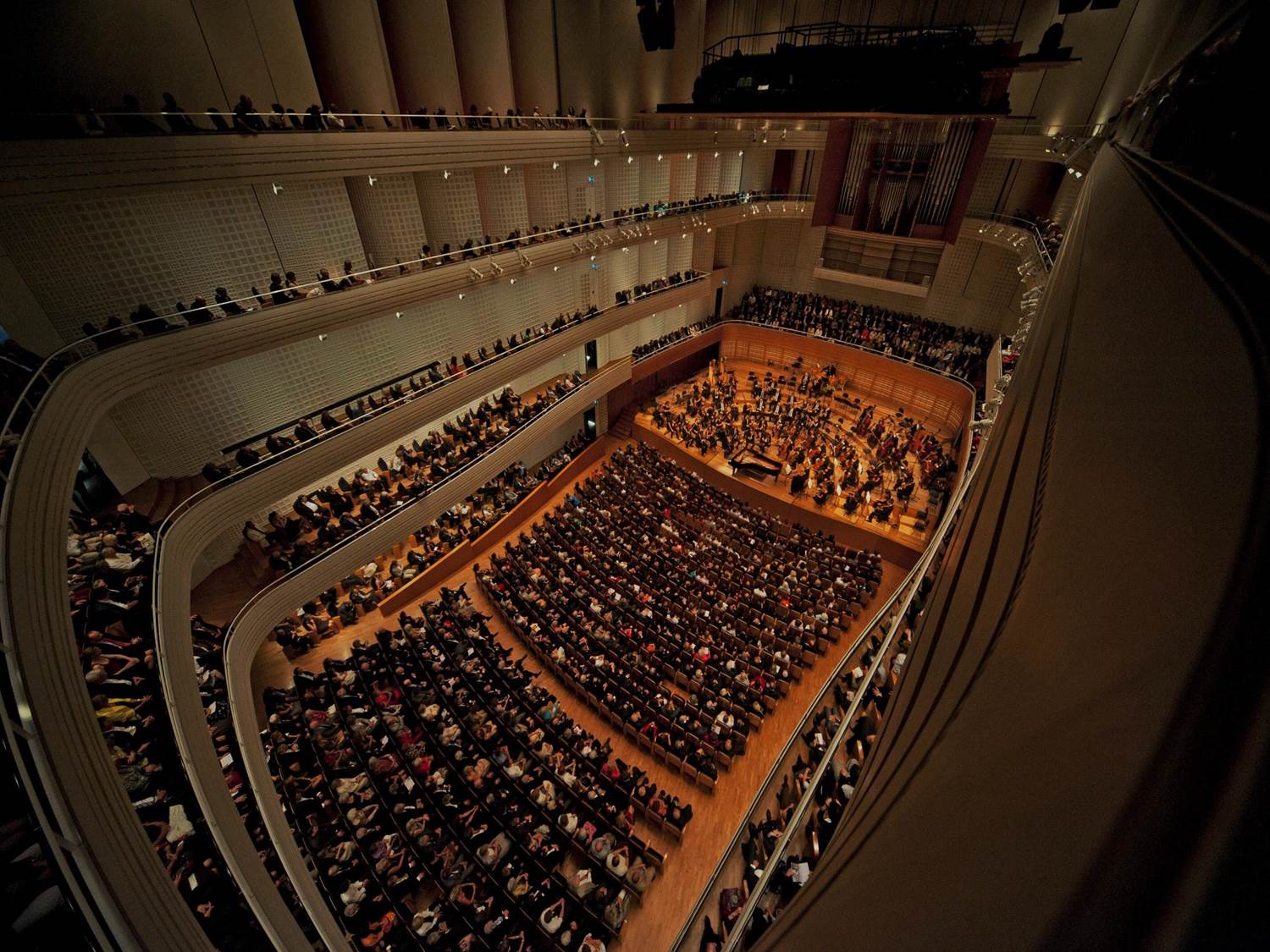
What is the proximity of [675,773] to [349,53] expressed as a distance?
1300 centimetres

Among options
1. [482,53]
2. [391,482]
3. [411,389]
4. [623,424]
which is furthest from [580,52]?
[391,482]

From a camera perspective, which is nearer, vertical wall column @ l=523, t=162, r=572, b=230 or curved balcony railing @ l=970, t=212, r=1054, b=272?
curved balcony railing @ l=970, t=212, r=1054, b=272

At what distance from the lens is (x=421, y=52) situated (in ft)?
35.9

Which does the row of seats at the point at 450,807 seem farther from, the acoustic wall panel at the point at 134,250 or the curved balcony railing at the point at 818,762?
the acoustic wall panel at the point at 134,250

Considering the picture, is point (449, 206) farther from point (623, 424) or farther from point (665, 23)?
point (623, 424)

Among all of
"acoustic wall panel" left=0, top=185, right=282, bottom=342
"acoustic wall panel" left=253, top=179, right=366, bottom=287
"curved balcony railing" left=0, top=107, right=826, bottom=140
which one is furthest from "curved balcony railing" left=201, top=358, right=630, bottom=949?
"curved balcony railing" left=0, top=107, right=826, bottom=140

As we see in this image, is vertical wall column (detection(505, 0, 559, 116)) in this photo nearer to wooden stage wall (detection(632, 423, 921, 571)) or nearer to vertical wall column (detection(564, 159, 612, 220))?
vertical wall column (detection(564, 159, 612, 220))

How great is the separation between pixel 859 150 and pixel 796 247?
432 centimetres

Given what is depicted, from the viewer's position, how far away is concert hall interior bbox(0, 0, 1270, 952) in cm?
77

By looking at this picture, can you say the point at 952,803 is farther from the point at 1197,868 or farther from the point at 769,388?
the point at 769,388

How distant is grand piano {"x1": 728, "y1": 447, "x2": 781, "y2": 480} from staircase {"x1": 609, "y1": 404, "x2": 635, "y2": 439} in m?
3.90

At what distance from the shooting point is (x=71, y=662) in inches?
168

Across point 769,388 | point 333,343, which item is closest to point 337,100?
point 333,343

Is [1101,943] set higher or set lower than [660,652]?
higher
